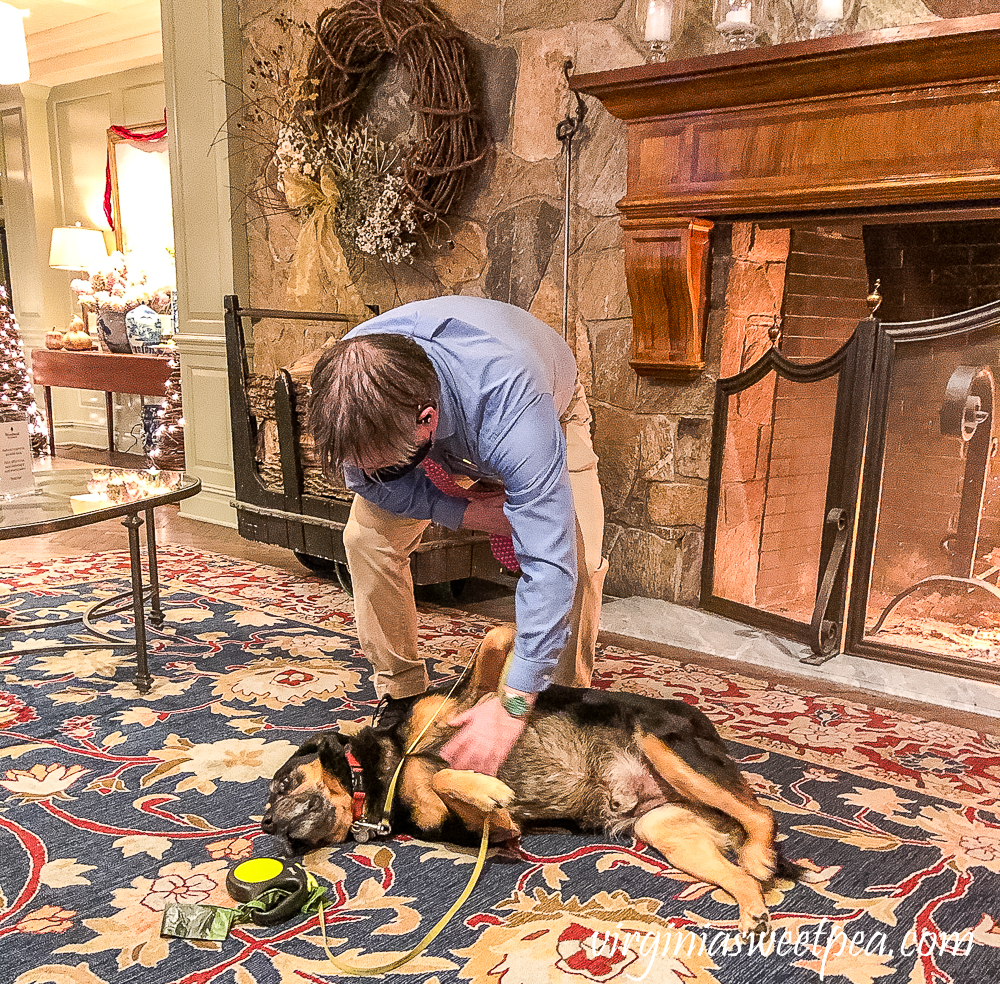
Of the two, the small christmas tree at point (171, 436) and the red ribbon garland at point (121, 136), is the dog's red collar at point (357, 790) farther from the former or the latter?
the red ribbon garland at point (121, 136)

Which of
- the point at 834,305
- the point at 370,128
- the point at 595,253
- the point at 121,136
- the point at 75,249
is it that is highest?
the point at 121,136

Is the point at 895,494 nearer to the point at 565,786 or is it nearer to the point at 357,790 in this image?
the point at 565,786

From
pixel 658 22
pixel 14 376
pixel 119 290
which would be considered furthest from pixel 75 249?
pixel 658 22

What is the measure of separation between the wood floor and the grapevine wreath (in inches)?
53.3

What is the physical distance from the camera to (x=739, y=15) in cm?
230

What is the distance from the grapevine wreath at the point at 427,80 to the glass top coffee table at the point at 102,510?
132 cm

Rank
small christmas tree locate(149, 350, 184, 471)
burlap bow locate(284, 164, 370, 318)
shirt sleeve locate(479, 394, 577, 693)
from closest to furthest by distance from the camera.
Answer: shirt sleeve locate(479, 394, 577, 693) < burlap bow locate(284, 164, 370, 318) < small christmas tree locate(149, 350, 184, 471)

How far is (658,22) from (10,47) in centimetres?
216

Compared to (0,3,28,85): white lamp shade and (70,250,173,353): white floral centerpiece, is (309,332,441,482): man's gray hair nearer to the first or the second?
(0,3,28,85): white lamp shade

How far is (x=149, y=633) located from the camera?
2.54 m

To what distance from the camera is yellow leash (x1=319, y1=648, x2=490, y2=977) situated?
1.19 metres

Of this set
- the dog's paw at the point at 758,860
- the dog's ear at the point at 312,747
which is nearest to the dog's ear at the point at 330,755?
the dog's ear at the point at 312,747

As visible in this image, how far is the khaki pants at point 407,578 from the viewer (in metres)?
1.74

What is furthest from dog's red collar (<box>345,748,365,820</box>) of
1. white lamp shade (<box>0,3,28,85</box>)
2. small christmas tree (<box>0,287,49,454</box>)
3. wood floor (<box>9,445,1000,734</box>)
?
small christmas tree (<box>0,287,49,454</box>)
